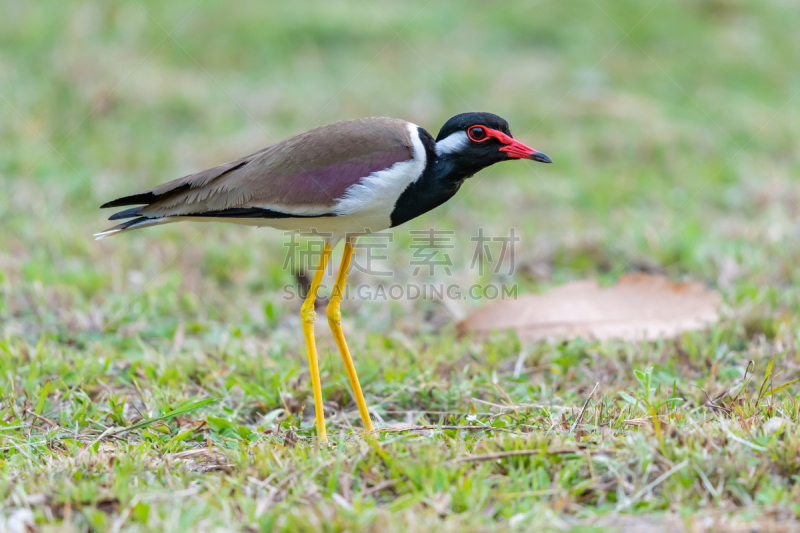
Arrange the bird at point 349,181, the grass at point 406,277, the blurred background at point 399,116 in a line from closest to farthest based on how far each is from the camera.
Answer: the grass at point 406,277 < the bird at point 349,181 < the blurred background at point 399,116

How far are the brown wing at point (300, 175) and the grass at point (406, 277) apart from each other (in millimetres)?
923

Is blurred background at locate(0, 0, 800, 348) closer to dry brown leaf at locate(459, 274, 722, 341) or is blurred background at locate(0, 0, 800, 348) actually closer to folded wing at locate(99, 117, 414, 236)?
dry brown leaf at locate(459, 274, 722, 341)

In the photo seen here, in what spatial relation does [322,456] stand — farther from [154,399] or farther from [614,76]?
[614,76]

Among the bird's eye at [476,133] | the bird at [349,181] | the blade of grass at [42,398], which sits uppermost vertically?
the bird's eye at [476,133]

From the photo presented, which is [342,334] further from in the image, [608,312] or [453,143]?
[608,312]

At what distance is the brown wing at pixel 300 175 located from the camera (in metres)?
3.38

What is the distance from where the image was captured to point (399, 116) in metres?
7.98

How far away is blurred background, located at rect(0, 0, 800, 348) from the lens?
199 inches

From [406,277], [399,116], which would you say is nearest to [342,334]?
[406,277]

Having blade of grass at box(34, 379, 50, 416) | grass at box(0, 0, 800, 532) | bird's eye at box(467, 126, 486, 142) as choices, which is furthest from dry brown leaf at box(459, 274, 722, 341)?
blade of grass at box(34, 379, 50, 416)

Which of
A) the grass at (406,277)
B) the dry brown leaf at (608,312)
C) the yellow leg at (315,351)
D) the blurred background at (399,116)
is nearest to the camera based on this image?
the grass at (406,277)

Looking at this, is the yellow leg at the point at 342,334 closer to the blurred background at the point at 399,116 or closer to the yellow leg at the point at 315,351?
the yellow leg at the point at 315,351

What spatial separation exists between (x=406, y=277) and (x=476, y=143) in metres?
2.32

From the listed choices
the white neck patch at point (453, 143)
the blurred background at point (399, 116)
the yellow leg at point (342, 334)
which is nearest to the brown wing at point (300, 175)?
the white neck patch at point (453, 143)
